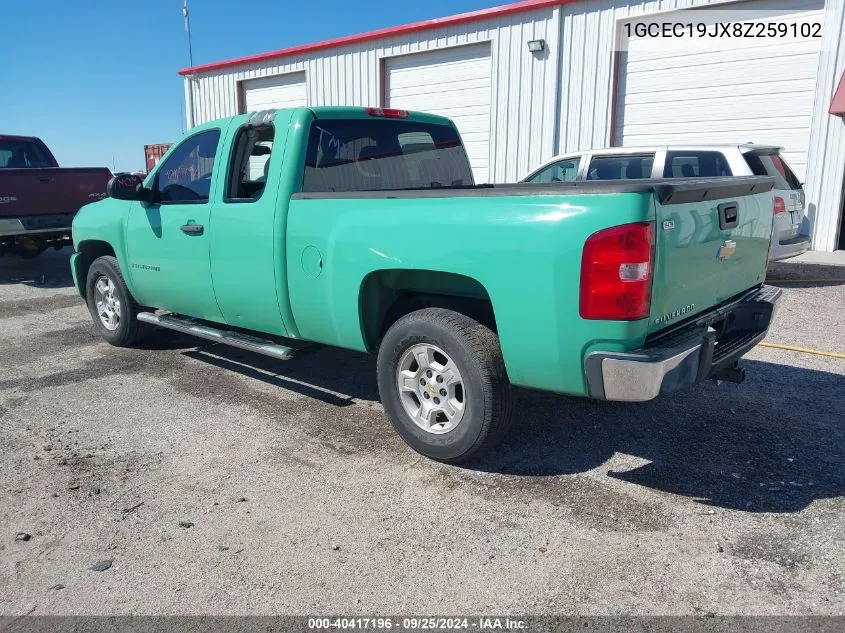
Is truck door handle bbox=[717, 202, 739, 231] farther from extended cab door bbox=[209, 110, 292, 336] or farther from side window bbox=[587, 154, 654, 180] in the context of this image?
side window bbox=[587, 154, 654, 180]

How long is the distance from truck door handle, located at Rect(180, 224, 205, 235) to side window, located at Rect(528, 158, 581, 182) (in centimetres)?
551

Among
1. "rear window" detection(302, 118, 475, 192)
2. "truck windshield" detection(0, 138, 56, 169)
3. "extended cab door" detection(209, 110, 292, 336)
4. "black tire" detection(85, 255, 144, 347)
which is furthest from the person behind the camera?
"truck windshield" detection(0, 138, 56, 169)

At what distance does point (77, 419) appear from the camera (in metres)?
4.70

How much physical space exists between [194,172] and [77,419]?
2.00 meters

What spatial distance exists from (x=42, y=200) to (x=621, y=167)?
321 inches

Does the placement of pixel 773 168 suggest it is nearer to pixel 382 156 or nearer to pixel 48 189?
pixel 382 156

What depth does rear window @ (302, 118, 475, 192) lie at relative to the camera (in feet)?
15.2

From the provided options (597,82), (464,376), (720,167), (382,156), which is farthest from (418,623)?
(597,82)

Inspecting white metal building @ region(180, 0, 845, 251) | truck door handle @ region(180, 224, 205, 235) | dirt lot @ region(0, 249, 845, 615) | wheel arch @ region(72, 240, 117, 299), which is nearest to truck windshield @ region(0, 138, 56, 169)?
wheel arch @ region(72, 240, 117, 299)

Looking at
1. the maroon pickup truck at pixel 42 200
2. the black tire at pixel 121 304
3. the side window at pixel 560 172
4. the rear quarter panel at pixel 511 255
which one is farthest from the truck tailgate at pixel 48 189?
the rear quarter panel at pixel 511 255

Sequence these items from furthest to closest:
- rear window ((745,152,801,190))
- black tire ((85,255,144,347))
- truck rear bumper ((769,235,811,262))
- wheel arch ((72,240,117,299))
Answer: truck rear bumper ((769,235,811,262)) < rear window ((745,152,801,190)) < wheel arch ((72,240,117,299)) < black tire ((85,255,144,347))

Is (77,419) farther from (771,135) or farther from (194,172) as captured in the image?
(771,135)

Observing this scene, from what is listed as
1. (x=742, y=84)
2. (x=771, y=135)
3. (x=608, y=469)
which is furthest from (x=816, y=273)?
(x=608, y=469)

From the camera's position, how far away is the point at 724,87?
11.3m
